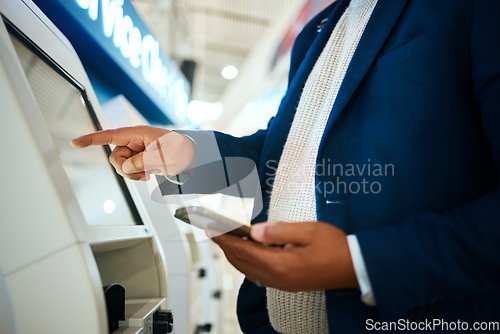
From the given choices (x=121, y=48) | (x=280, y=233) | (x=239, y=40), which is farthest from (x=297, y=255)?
(x=239, y=40)

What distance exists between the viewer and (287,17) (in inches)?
139

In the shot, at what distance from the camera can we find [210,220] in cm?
51

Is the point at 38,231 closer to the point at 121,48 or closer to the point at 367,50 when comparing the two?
the point at 367,50

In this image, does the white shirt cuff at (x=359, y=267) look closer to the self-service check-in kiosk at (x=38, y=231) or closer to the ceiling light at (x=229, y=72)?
the self-service check-in kiosk at (x=38, y=231)

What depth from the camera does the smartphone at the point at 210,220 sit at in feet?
1.66

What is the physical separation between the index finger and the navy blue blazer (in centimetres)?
50

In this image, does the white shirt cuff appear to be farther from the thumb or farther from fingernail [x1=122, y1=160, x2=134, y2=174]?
fingernail [x1=122, y1=160, x2=134, y2=174]

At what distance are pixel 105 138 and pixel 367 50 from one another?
2.12 ft

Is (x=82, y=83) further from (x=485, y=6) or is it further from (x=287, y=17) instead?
(x=287, y=17)

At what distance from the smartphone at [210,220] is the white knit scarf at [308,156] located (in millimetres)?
277

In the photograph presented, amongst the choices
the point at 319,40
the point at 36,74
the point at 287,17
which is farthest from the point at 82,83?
the point at 287,17

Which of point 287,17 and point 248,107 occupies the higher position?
point 287,17

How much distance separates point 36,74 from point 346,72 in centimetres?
70

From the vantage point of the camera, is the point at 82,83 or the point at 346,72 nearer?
the point at 346,72
